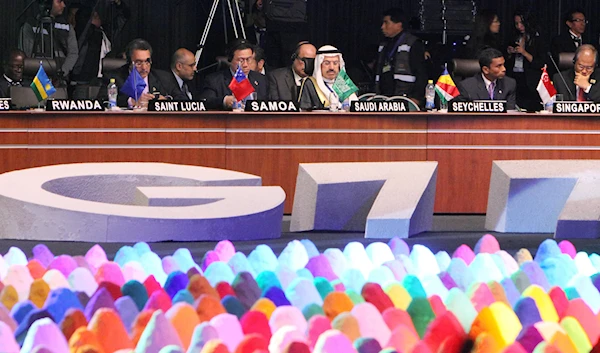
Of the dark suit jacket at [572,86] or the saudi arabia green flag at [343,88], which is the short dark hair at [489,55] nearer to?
the dark suit jacket at [572,86]

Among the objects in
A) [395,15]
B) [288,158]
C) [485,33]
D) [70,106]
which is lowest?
[288,158]

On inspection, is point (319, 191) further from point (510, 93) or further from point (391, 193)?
point (510, 93)

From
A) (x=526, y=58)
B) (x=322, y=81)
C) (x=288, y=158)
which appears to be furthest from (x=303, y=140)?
(x=526, y=58)

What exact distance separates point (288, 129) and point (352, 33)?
410 centimetres

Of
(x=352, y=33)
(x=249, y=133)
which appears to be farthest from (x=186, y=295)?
(x=352, y=33)

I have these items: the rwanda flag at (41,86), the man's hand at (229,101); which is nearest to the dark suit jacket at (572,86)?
the man's hand at (229,101)

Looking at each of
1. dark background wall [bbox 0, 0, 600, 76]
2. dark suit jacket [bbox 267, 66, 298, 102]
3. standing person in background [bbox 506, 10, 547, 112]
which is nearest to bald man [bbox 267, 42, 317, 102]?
dark suit jacket [bbox 267, 66, 298, 102]

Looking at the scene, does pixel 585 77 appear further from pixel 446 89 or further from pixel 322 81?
pixel 322 81

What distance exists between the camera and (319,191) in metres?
6.22

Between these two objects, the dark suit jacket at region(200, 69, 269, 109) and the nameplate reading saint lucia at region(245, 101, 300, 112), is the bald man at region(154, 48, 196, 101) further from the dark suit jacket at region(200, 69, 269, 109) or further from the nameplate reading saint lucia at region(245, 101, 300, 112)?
the nameplate reading saint lucia at region(245, 101, 300, 112)

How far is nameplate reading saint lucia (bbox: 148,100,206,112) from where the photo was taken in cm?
778

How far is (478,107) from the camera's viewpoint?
7914 mm

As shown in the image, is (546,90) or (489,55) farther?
(489,55)

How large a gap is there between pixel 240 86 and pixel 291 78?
2.25 ft
